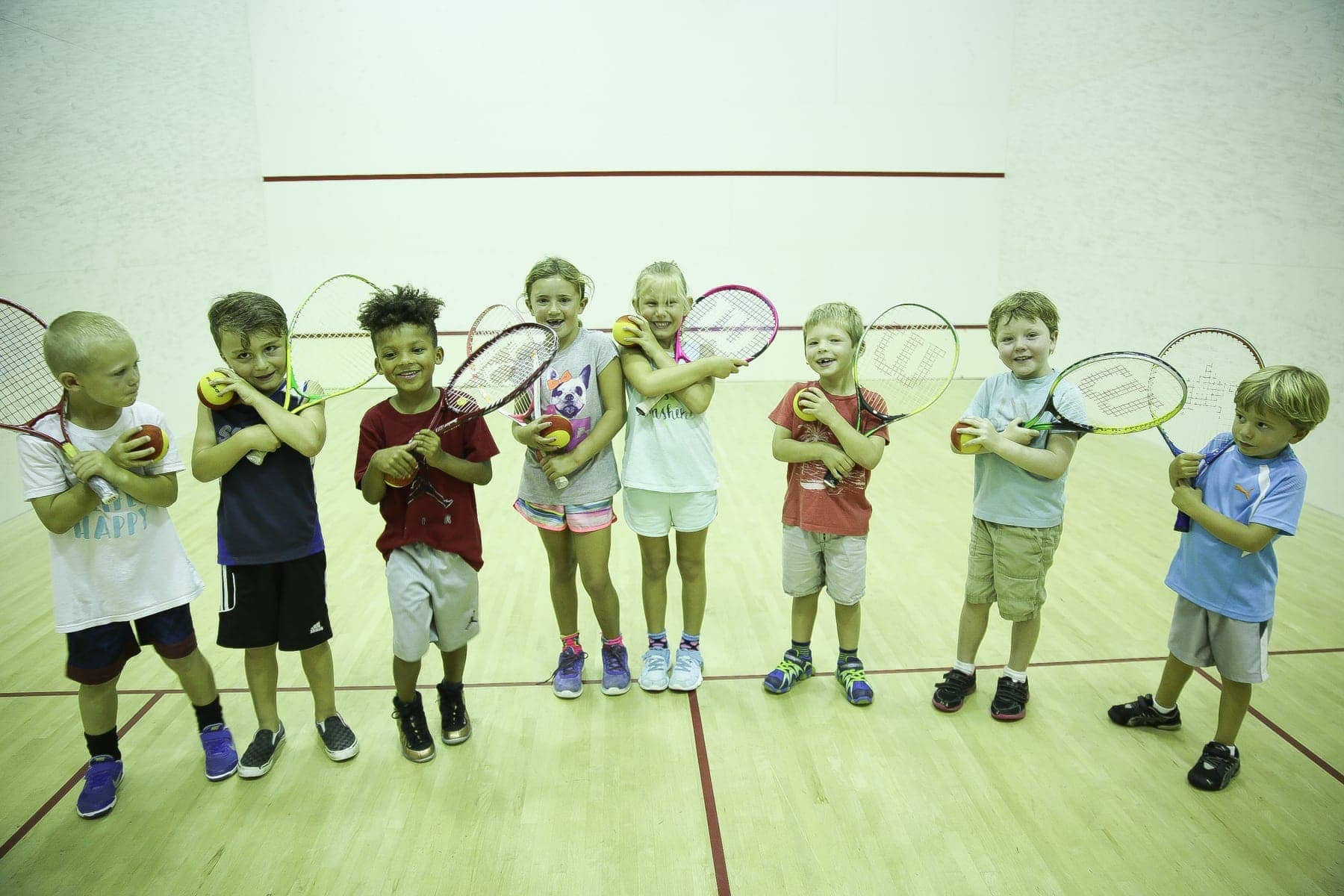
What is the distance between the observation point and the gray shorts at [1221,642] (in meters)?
1.59

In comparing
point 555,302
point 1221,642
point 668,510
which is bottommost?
point 1221,642

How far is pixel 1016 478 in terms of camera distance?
178 centimetres

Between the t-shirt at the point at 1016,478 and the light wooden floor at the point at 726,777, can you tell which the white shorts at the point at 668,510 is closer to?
the light wooden floor at the point at 726,777

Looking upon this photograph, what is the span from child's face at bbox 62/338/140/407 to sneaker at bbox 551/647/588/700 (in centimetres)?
109

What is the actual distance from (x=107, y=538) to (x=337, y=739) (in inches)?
24.1

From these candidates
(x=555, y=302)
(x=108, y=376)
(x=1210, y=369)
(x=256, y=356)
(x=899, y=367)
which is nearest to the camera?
(x=108, y=376)

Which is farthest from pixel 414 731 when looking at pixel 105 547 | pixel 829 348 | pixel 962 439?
pixel 962 439

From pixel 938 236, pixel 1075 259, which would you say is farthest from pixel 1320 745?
pixel 938 236

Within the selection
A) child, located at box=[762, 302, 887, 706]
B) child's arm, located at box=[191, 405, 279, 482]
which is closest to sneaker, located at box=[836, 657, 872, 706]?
child, located at box=[762, 302, 887, 706]

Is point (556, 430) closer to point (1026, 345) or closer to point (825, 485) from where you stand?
point (825, 485)

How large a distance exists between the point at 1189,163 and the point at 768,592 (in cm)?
313

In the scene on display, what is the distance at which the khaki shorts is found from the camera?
1.79m

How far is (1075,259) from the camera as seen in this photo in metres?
4.97

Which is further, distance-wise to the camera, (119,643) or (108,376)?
(119,643)
